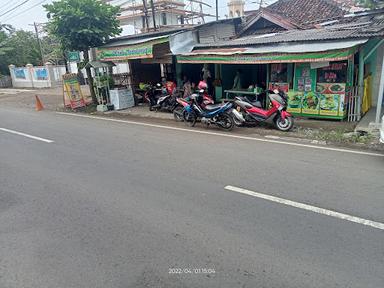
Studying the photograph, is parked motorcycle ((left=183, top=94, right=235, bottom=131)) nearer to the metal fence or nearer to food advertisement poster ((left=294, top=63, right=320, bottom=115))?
food advertisement poster ((left=294, top=63, right=320, bottom=115))

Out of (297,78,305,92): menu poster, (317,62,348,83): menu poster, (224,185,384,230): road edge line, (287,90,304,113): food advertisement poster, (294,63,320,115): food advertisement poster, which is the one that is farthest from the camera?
(287,90,304,113): food advertisement poster

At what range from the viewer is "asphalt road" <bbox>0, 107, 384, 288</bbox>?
3002mm

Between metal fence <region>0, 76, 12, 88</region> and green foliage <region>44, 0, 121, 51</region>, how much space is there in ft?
73.3

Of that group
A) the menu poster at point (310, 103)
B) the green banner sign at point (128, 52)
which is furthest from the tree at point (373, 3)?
the green banner sign at point (128, 52)

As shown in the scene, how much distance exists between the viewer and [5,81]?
32688 mm

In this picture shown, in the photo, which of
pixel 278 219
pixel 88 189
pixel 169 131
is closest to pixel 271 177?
pixel 278 219

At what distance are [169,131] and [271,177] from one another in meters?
4.74

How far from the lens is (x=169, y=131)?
9.44 m

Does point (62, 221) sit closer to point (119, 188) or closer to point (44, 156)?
point (119, 188)

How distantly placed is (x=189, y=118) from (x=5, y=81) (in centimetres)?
3038

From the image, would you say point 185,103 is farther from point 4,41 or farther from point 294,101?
point 4,41

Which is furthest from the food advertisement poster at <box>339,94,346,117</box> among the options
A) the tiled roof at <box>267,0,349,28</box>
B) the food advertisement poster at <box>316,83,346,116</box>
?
the tiled roof at <box>267,0,349,28</box>

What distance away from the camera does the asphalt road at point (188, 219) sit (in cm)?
300

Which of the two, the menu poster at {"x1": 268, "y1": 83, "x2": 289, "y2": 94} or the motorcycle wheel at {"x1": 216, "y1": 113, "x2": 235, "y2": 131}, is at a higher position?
the menu poster at {"x1": 268, "y1": 83, "x2": 289, "y2": 94}
